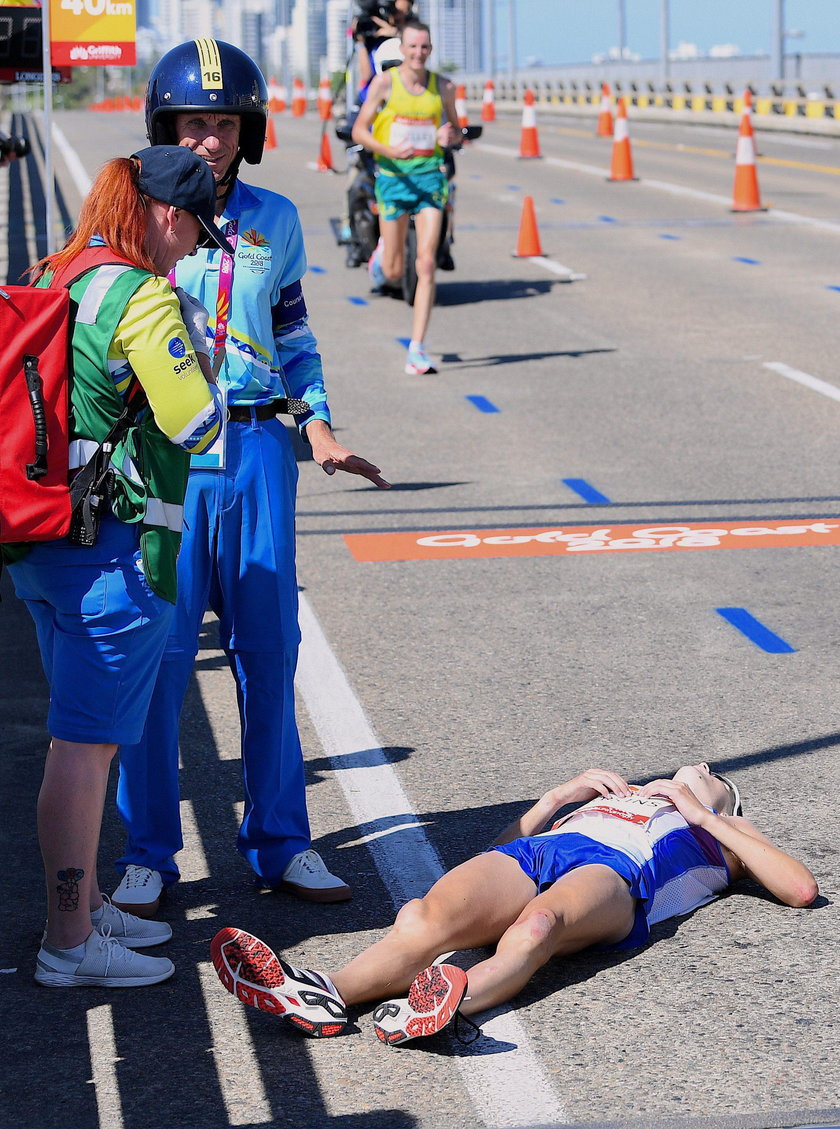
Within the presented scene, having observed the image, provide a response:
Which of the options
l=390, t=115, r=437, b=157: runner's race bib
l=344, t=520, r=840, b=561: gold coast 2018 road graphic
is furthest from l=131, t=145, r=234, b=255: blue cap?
l=390, t=115, r=437, b=157: runner's race bib

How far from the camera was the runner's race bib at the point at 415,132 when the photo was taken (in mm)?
12125

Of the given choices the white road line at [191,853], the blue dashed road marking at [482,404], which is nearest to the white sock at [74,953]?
the white road line at [191,853]

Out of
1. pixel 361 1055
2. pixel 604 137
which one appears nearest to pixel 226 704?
pixel 361 1055

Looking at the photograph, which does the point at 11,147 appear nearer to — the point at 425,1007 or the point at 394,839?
the point at 394,839

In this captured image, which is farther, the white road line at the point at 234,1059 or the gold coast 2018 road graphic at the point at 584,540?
the gold coast 2018 road graphic at the point at 584,540

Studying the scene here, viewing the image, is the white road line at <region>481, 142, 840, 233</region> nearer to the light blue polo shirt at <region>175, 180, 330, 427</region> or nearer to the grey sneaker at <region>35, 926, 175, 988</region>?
the light blue polo shirt at <region>175, 180, 330, 427</region>

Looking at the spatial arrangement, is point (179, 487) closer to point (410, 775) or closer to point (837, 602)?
point (410, 775)

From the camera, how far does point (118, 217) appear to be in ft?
12.6

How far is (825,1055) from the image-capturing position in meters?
3.72

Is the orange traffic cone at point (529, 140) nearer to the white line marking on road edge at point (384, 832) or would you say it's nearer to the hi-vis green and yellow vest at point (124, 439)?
the white line marking on road edge at point (384, 832)

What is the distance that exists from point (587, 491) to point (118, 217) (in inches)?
226

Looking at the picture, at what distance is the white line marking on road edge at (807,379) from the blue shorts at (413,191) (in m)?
2.65

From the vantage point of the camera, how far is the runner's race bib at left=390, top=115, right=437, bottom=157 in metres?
12.1

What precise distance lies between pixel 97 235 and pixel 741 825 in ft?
7.18
